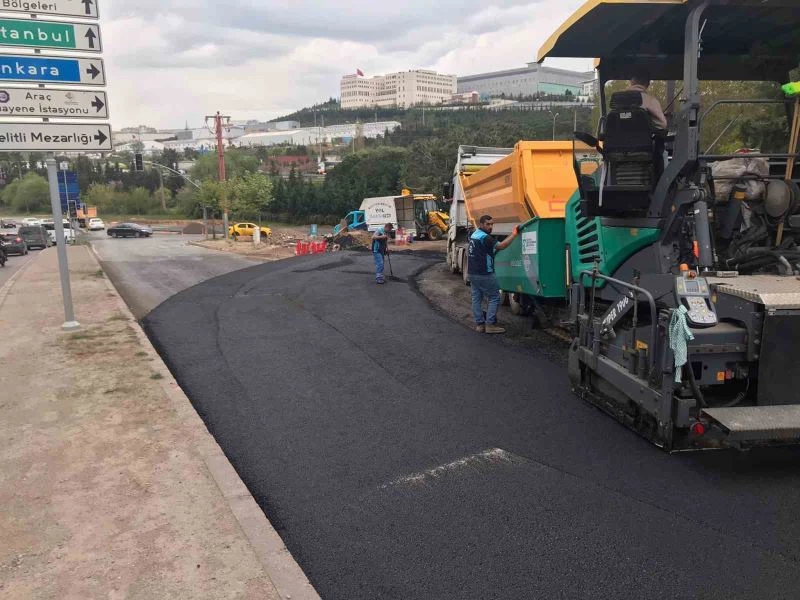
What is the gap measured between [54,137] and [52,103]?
45 centimetres

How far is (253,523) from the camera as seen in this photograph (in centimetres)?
351

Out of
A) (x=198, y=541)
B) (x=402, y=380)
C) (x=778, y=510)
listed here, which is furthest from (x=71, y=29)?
(x=778, y=510)

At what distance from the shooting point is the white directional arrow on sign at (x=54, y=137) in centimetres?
816

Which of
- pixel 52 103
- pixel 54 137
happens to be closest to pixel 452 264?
pixel 54 137

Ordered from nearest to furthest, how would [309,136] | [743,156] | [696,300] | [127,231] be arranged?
[696,300] → [743,156] → [127,231] → [309,136]

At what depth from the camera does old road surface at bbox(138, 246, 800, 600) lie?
3.08 meters

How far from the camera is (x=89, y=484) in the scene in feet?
13.2

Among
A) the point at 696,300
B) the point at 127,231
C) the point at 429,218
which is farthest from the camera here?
the point at 127,231

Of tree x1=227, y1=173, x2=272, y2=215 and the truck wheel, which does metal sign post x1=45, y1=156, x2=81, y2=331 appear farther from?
tree x1=227, y1=173, x2=272, y2=215

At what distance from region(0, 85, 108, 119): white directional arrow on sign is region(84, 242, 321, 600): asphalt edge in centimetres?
519

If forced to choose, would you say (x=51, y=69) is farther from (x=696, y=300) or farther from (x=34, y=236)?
(x=34, y=236)

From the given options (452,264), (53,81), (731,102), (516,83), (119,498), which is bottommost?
(119,498)

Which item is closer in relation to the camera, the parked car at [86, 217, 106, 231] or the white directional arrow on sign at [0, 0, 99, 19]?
the white directional arrow on sign at [0, 0, 99, 19]

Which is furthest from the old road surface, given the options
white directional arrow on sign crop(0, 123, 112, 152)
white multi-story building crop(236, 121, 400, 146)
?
white multi-story building crop(236, 121, 400, 146)
